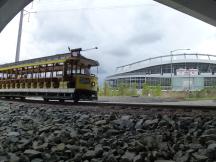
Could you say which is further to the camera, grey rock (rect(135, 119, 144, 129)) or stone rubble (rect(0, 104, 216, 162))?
→ grey rock (rect(135, 119, 144, 129))

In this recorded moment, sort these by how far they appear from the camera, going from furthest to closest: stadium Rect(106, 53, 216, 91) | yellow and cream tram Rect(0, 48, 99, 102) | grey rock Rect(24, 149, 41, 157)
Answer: stadium Rect(106, 53, 216, 91) → yellow and cream tram Rect(0, 48, 99, 102) → grey rock Rect(24, 149, 41, 157)

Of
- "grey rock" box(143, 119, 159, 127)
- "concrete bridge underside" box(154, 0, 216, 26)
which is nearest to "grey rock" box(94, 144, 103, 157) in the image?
"grey rock" box(143, 119, 159, 127)

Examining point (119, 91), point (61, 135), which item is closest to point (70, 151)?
point (61, 135)

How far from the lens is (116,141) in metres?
5.89

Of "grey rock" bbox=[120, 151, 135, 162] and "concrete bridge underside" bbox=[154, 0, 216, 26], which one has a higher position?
"concrete bridge underside" bbox=[154, 0, 216, 26]

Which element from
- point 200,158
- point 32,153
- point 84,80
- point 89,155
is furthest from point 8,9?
point 84,80

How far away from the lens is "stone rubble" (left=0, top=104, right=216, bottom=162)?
4973 millimetres

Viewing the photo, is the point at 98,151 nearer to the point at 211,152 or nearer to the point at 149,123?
the point at 211,152

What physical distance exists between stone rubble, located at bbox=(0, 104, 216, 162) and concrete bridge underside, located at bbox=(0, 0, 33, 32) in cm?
262

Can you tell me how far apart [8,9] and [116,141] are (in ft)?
11.1

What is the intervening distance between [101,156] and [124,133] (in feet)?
4.69

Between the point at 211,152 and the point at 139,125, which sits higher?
the point at 139,125

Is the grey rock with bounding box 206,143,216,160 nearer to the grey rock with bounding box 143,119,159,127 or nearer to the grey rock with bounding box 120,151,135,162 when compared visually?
the grey rock with bounding box 120,151,135,162

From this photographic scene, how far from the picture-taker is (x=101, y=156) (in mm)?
5328
